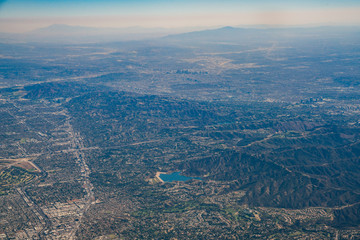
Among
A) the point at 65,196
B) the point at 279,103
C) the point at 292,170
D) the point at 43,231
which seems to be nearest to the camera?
the point at 43,231

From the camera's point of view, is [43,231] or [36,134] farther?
[36,134]

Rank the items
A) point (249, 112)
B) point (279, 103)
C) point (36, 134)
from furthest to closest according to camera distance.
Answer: point (279, 103), point (249, 112), point (36, 134)

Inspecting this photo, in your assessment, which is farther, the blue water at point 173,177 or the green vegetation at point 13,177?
the blue water at point 173,177

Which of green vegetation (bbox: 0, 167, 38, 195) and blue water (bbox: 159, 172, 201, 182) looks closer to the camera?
green vegetation (bbox: 0, 167, 38, 195)

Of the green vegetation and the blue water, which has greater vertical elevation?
the green vegetation

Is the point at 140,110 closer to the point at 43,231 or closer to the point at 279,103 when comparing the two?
the point at 279,103

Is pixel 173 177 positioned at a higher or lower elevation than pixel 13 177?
lower

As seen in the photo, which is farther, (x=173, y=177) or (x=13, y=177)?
(x=173, y=177)

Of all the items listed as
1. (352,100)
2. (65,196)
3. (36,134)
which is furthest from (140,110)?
(352,100)

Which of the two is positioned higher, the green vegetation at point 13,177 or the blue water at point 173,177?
the green vegetation at point 13,177

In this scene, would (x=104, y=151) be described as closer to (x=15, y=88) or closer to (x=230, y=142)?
(x=230, y=142)
